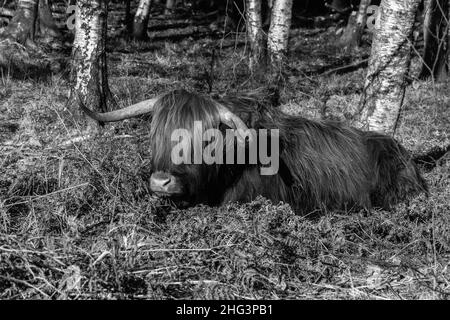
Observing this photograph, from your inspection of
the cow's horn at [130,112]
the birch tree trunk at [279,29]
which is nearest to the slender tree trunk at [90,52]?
the cow's horn at [130,112]

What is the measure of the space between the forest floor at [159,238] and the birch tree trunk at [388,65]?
2.32 feet

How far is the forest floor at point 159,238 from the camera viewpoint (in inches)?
136

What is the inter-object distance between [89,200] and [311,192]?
5.84 ft

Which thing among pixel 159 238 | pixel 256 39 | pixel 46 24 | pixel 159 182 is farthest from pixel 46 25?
pixel 159 238

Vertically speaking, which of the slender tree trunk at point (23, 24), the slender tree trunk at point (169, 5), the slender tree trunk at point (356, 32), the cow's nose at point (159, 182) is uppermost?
the cow's nose at point (159, 182)

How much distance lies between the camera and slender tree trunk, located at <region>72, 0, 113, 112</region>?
6.62 meters

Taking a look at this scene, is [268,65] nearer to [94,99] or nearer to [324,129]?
[94,99]

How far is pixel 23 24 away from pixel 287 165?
27.3 feet

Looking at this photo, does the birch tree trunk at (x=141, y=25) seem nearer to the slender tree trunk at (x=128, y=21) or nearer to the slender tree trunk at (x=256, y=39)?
the slender tree trunk at (x=128, y=21)

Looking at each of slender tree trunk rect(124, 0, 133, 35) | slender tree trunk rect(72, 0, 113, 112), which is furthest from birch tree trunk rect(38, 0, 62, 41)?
slender tree trunk rect(72, 0, 113, 112)

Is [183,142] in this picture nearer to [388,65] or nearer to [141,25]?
[388,65]

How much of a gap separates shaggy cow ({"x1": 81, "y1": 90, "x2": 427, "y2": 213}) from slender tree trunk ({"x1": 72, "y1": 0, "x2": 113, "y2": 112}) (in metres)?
1.47

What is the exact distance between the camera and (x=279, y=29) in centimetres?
1021

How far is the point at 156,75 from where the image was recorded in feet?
34.8
